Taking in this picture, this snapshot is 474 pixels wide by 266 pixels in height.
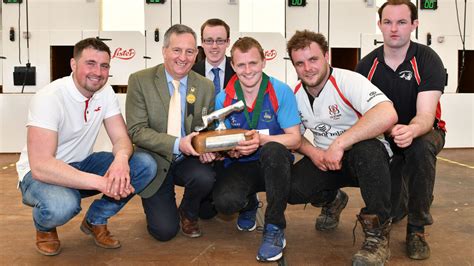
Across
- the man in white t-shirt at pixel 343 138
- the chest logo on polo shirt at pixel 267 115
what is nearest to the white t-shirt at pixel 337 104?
the man in white t-shirt at pixel 343 138

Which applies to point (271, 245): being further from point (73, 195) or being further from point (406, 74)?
point (406, 74)

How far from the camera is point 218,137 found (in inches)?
76.6

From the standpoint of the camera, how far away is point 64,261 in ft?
6.43

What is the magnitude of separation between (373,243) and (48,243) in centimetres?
136

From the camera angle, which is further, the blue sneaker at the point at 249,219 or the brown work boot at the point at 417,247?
the blue sneaker at the point at 249,219

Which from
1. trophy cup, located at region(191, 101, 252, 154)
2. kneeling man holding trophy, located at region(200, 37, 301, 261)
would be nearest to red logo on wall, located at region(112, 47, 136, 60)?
kneeling man holding trophy, located at region(200, 37, 301, 261)

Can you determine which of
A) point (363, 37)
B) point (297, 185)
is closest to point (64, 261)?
point (297, 185)

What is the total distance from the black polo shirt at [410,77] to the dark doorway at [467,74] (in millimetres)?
4453

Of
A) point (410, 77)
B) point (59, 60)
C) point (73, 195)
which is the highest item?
point (59, 60)

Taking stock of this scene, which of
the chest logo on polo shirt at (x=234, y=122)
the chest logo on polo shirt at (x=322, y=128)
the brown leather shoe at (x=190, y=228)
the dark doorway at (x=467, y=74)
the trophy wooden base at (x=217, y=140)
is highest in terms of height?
the dark doorway at (x=467, y=74)

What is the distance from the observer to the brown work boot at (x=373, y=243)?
181cm

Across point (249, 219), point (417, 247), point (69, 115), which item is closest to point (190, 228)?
point (249, 219)

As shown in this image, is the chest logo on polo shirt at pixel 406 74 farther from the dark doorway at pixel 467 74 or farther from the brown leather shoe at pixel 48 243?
the dark doorway at pixel 467 74

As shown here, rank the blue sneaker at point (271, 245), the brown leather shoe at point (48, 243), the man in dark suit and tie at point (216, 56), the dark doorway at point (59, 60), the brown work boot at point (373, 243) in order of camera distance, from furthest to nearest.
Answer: the dark doorway at point (59, 60) → the man in dark suit and tie at point (216, 56) → the brown leather shoe at point (48, 243) → the blue sneaker at point (271, 245) → the brown work boot at point (373, 243)
